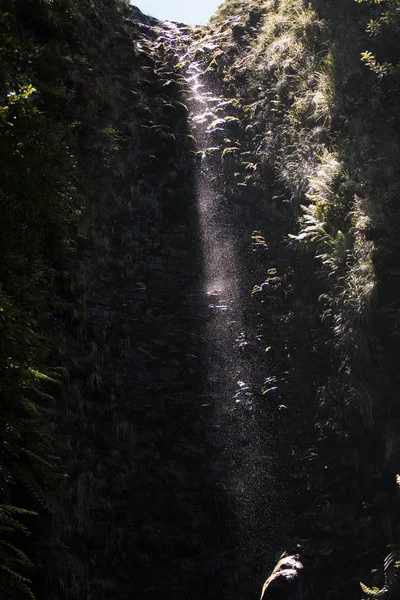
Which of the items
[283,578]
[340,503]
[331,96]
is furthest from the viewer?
[331,96]

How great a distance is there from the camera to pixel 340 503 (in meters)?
7.85

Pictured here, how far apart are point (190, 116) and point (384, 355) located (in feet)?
31.2

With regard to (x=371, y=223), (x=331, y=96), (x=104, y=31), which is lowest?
(x=371, y=223)

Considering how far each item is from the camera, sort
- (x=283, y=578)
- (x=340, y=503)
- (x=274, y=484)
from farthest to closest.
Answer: (x=274, y=484) → (x=340, y=503) → (x=283, y=578)

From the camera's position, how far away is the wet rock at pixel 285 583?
7113mm

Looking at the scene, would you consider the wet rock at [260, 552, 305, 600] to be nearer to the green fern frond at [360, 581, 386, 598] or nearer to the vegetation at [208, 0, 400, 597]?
the vegetation at [208, 0, 400, 597]

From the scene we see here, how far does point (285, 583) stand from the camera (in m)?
7.19

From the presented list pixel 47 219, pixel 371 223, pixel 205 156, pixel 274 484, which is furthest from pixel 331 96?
pixel 274 484

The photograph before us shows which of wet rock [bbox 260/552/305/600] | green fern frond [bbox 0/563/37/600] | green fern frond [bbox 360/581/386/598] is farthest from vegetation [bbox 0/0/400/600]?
green fern frond [bbox 360/581/386/598]

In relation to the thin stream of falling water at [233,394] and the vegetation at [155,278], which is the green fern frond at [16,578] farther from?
the thin stream of falling water at [233,394]

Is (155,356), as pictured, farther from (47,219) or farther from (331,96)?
(331,96)

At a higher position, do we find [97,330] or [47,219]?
[47,219]

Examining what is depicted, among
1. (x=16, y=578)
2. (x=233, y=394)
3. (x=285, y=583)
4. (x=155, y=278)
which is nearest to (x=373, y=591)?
(x=285, y=583)

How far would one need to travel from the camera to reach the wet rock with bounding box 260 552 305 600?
7.11 metres
